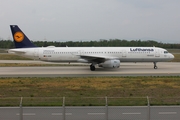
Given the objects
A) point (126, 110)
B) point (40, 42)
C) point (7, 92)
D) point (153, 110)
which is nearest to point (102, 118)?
point (126, 110)

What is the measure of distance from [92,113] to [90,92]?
7238 millimetres

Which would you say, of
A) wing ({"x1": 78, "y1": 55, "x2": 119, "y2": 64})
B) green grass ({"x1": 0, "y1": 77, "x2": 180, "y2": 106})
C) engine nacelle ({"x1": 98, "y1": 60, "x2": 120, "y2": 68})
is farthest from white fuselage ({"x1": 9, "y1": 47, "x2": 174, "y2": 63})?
green grass ({"x1": 0, "y1": 77, "x2": 180, "y2": 106})

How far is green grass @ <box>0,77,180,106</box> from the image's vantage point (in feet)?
57.3

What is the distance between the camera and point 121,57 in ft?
129

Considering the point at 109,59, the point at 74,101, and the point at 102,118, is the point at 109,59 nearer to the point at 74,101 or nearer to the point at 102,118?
the point at 74,101

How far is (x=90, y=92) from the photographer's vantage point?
840 inches

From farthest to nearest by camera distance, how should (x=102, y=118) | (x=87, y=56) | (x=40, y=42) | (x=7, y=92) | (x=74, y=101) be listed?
(x=40, y=42) → (x=87, y=56) → (x=7, y=92) → (x=74, y=101) → (x=102, y=118)

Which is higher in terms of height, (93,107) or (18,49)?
(18,49)

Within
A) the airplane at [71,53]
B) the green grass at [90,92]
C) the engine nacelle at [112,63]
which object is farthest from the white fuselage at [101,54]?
the green grass at [90,92]

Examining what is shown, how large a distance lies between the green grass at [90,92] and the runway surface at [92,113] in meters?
1.49

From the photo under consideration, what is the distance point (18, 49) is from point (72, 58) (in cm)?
755

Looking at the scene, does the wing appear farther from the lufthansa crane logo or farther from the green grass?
the green grass

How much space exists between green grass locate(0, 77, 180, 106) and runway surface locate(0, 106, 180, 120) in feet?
4.90

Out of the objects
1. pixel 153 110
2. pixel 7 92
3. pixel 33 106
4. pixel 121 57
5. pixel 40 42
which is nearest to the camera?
pixel 153 110
